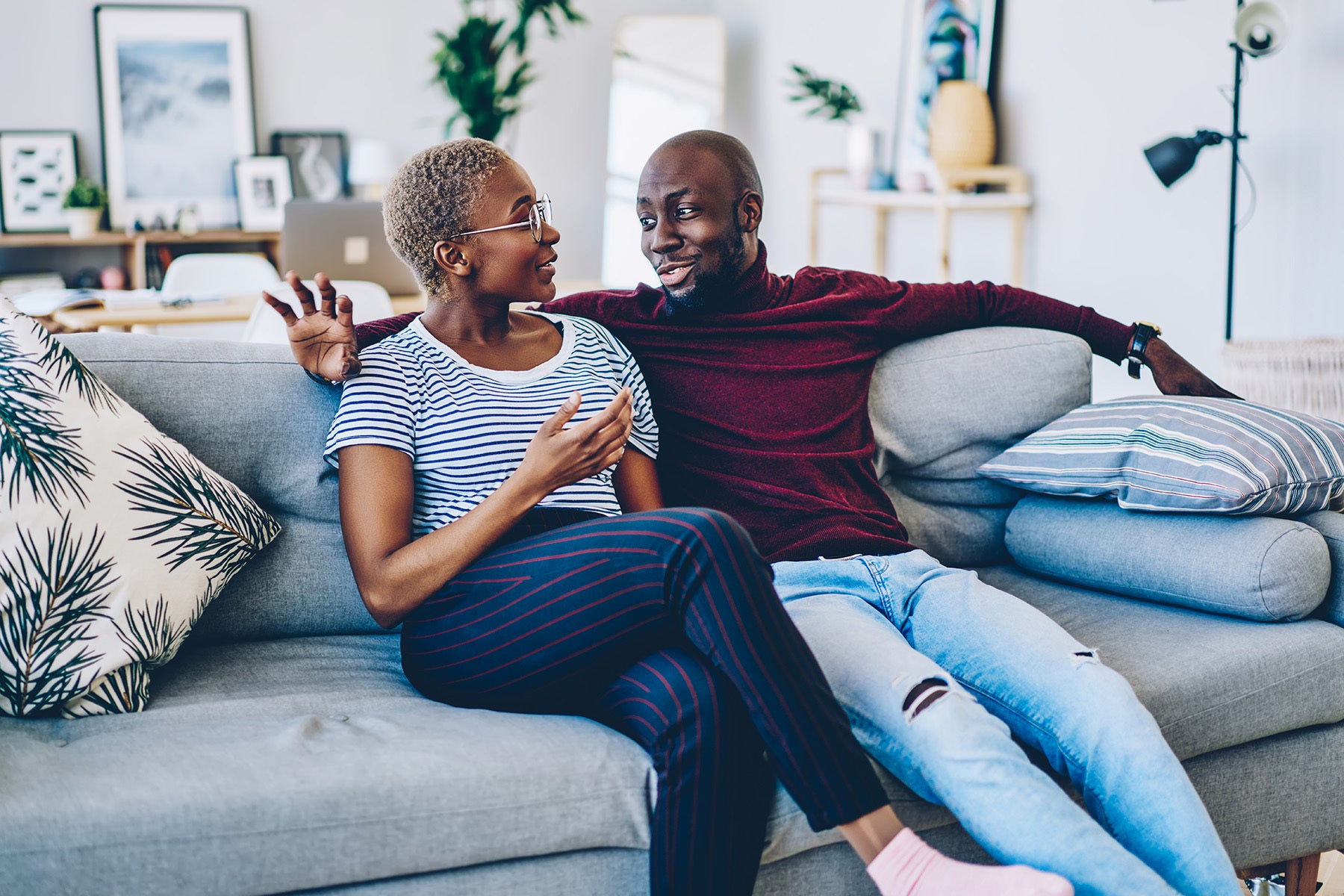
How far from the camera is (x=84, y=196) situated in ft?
16.4

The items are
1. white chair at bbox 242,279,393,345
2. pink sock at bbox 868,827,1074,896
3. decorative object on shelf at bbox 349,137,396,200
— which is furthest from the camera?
decorative object on shelf at bbox 349,137,396,200

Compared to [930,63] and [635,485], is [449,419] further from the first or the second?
[930,63]

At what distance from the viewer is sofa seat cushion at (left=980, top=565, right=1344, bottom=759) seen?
1.53 meters

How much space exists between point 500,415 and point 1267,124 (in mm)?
2409

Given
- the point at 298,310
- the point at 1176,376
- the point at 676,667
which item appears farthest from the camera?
the point at 298,310

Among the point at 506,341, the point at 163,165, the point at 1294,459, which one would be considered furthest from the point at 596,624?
the point at 163,165

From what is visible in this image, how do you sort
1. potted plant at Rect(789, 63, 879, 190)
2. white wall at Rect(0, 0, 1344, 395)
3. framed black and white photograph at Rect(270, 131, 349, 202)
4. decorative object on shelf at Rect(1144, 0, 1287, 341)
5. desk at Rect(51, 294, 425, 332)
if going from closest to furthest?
decorative object on shelf at Rect(1144, 0, 1287, 341), white wall at Rect(0, 0, 1344, 395), desk at Rect(51, 294, 425, 332), potted plant at Rect(789, 63, 879, 190), framed black and white photograph at Rect(270, 131, 349, 202)

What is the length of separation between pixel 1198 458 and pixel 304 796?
130 centimetres

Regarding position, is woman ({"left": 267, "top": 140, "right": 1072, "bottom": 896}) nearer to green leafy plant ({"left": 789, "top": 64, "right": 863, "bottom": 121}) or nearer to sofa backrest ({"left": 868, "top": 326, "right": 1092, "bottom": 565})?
sofa backrest ({"left": 868, "top": 326, "right": 1092, "bottom": 565})

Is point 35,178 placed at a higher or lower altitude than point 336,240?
higher

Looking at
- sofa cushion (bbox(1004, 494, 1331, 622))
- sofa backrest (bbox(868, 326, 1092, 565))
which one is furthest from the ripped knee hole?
sofa backrest (bbox(868, 326, 1092, 565))

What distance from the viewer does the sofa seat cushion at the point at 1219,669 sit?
1.53 meters

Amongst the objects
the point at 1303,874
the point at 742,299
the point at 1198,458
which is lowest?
the point at 1303,874

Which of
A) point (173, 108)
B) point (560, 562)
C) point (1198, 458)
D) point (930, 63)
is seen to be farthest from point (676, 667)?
point (173, 108)
